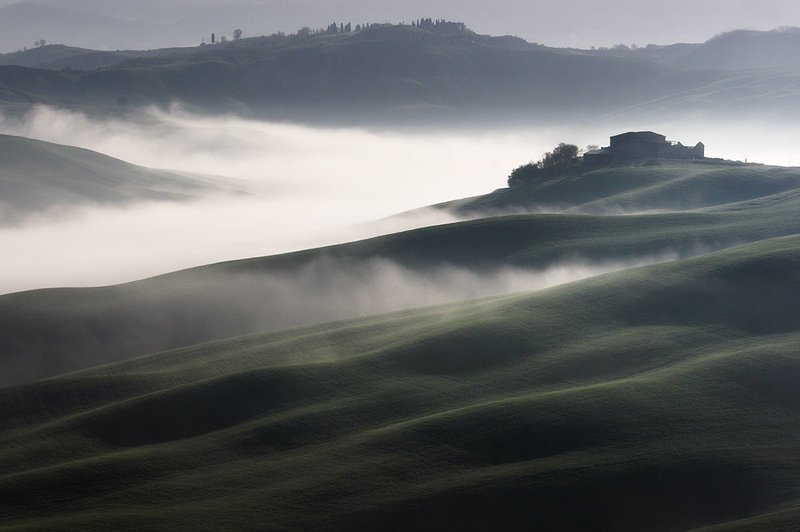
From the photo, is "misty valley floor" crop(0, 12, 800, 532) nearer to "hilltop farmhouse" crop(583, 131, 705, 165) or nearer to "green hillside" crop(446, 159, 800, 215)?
"green hillside" crop(446, 159, 800, 215)

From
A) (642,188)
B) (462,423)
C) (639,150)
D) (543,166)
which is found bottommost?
(462,423)

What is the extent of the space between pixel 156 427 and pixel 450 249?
172 feet

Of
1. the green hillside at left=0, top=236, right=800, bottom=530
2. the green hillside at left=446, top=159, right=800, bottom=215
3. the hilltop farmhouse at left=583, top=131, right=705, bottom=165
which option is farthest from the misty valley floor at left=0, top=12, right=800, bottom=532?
the hilltop farmhouse at left=583, top=131, right=705, bottom=165

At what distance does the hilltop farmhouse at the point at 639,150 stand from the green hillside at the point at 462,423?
69117 mm

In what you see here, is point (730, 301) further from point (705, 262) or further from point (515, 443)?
point (515, 443)

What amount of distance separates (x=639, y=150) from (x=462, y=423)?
328ft

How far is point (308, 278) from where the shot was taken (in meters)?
103

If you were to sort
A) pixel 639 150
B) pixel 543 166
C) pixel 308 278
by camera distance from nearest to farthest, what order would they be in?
pixel 308 278, pixel 639 150, pixel 543 166

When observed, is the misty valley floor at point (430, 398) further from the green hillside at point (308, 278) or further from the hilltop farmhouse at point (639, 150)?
the hilltop farmhouse at point (639, 150)

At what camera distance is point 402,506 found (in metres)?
46.2

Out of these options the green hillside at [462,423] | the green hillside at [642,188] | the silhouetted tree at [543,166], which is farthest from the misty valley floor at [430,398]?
the silhouetted tree at [543,166]

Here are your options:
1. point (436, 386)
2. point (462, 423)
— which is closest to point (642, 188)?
point (436, 386)

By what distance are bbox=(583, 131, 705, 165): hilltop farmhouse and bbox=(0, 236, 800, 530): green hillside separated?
69.1m

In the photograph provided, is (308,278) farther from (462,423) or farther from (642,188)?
(462,423)
